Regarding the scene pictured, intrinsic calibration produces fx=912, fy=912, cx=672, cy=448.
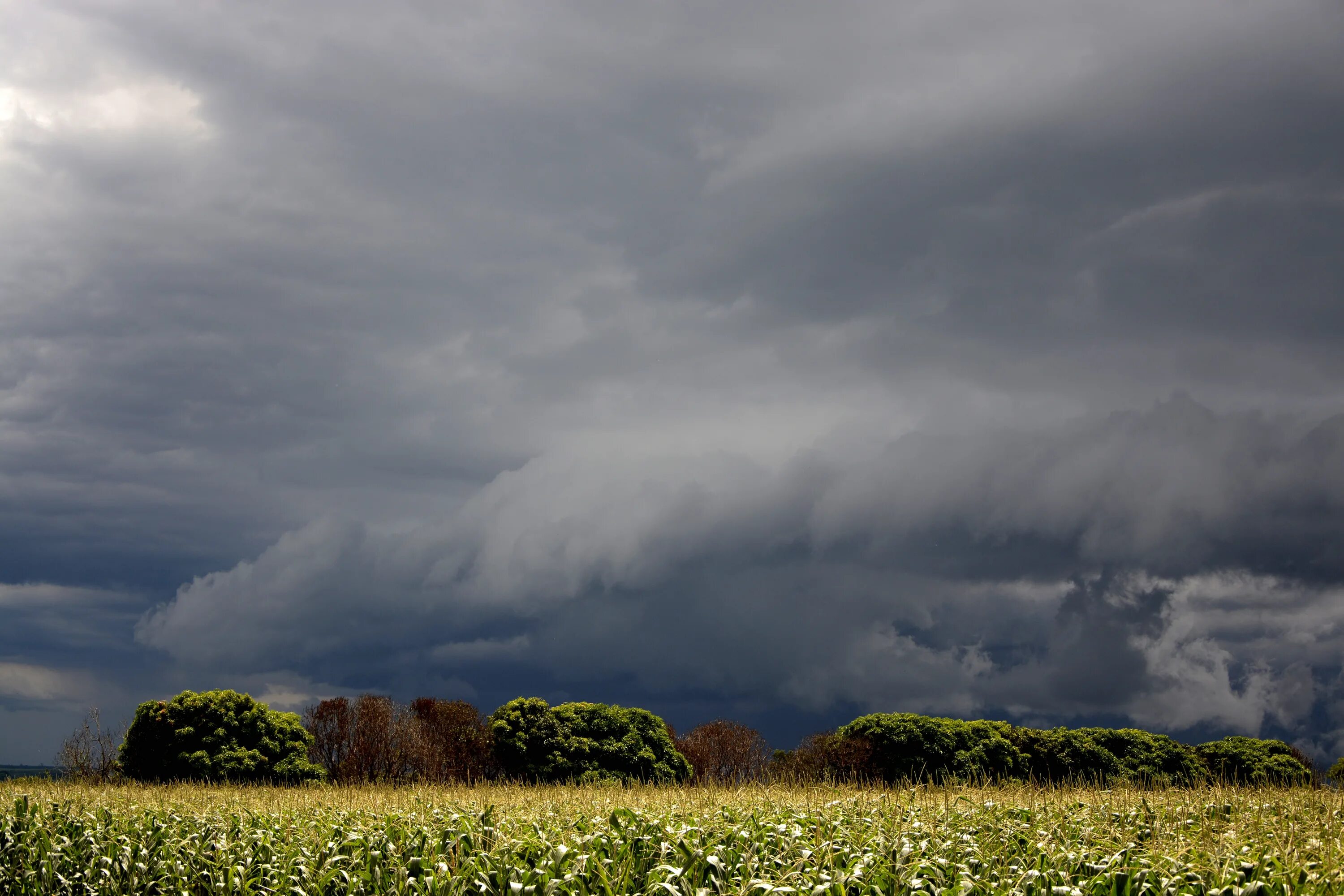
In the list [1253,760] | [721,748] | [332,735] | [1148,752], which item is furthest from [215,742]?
[1253,760]

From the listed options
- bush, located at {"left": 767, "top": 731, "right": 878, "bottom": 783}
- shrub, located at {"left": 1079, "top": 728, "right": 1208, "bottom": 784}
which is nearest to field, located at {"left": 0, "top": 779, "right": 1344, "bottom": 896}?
bush, located at {"left": 767, "top": 731, "right": 878, "bottom": 783}

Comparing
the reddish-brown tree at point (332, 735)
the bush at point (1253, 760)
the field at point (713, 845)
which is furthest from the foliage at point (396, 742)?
the bush at point (1253, 760)

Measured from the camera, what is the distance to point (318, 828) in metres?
12.1

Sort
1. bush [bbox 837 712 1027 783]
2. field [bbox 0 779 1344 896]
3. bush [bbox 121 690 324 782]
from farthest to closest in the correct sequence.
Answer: bush [bbox 121 690 324 782] → bush [bbox 837 712 1027 783] → field [bbox 0 779 1344 896]

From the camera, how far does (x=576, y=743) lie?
30.6m

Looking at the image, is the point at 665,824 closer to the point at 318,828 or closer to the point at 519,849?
the point at 519,849

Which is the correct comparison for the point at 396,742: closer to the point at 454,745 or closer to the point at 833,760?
the point at 454,745

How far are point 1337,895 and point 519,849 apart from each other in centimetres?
684

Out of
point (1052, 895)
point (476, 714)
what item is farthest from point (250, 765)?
point (1052, 895)

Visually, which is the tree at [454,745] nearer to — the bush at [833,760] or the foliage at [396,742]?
the foliage at [396,742]

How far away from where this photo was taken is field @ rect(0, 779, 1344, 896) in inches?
291

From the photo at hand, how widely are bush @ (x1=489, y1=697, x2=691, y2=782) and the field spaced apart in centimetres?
1480

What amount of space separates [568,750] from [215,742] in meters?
11.9

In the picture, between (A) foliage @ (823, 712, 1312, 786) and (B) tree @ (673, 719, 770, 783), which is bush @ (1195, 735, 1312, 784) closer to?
(A) foliage @ (823, 712, 1312, 786)
